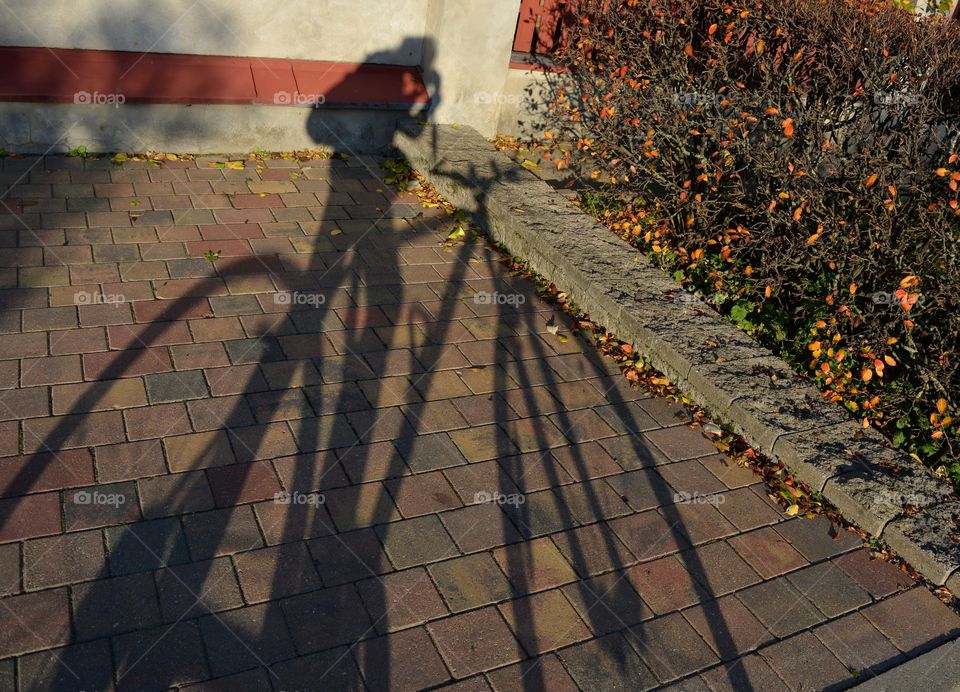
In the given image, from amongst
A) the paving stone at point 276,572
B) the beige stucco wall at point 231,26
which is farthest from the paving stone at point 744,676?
the beige stucco wall at point 231,26

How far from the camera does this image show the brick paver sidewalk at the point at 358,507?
315cm

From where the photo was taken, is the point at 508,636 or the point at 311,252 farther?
the point at 311,252

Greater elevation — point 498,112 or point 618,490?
point 498,112

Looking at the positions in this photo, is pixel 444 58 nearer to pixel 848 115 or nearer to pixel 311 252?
pixel 311 252

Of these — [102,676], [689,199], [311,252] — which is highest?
[689,199]

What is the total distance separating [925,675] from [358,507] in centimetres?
249

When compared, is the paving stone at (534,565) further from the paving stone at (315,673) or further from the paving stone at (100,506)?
the paving stone at (100,506)

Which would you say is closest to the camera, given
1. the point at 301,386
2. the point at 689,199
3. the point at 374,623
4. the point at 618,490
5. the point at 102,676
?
the point at 102,676

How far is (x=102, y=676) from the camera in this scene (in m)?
2.88

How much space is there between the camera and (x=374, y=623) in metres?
3.25

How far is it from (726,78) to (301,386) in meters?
3.68

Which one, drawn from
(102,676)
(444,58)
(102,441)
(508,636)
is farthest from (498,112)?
(102,676)

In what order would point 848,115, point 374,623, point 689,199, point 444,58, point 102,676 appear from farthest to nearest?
1. point 444,58
2. point 689,199
3. point 848,115
4. point 374,623
5. point 102,676

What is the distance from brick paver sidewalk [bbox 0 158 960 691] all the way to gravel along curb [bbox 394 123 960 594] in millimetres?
224
